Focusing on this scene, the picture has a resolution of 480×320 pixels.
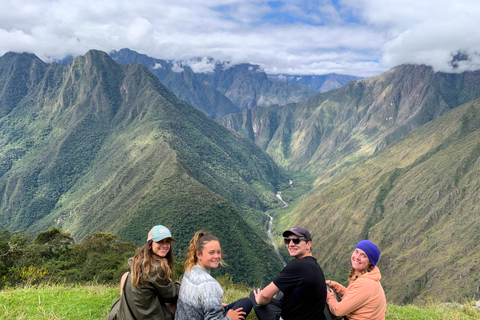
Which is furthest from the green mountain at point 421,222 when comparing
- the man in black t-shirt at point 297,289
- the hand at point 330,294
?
the man in black t-shirt at point 297,289

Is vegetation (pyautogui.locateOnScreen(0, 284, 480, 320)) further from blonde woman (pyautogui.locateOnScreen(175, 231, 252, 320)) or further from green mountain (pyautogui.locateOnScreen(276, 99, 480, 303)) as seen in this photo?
green mountain (pyautogui.locateOnScreen(276, 99, 480, 303))

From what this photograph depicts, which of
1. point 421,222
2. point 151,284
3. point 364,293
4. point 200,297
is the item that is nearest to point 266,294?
point 200,297

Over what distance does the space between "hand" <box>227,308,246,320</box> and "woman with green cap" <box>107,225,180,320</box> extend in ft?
5.49

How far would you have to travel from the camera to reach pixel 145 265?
26.1 ft

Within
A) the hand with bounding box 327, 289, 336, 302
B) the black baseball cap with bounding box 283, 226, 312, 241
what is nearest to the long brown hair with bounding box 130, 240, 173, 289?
the black baseball cap with bounding box 283, 226, 312, 241

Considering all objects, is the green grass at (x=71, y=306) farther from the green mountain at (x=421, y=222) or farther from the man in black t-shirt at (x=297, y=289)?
the green mountain at (x=421, y=222)

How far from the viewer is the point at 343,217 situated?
591ft

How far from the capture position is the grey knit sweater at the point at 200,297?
776cm

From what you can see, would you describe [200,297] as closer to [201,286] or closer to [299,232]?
[201,286]

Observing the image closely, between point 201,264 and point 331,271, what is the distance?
156 metres

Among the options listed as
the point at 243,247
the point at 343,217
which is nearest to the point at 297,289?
the point at 243,247

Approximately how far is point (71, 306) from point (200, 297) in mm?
7187

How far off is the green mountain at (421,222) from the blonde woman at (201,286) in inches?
4482

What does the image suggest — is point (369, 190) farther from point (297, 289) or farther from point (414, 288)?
point (297, 289)
